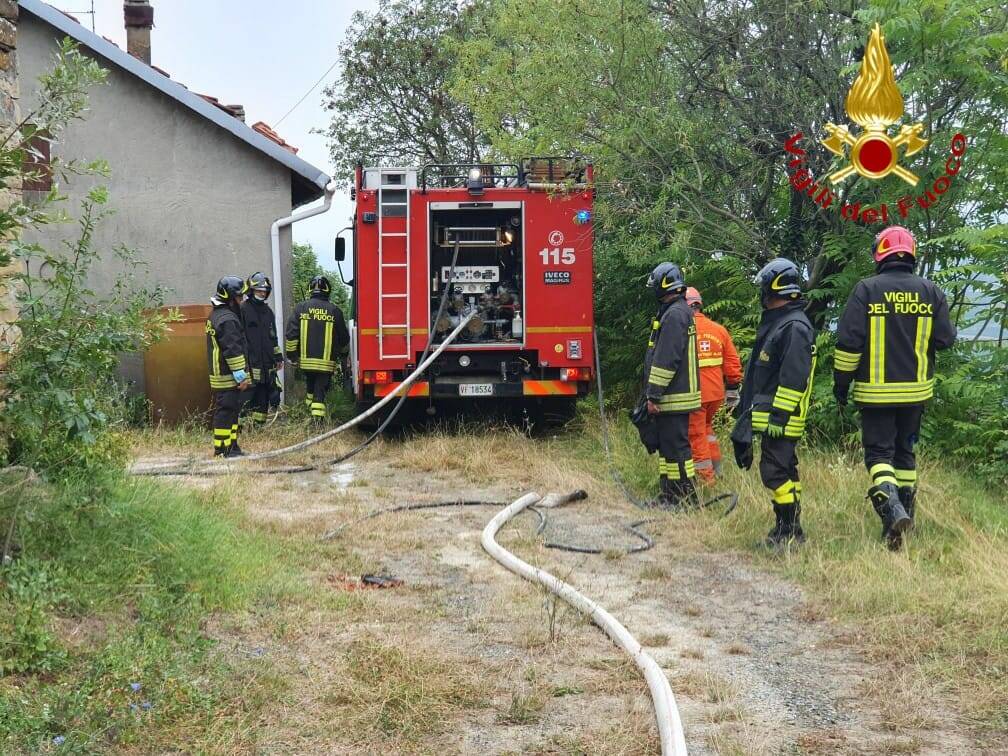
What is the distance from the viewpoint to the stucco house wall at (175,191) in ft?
44.0

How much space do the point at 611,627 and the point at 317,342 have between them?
320 inches

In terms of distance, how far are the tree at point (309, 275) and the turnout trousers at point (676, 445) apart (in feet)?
37.7

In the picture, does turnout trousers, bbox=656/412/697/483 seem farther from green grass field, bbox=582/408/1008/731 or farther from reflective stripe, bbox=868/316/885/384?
reflective stripe, bbox=868/316/885/384

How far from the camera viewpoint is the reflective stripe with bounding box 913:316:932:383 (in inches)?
250

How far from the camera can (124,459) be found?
240 inches

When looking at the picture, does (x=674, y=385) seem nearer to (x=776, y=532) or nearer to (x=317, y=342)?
(x=776, y=532)

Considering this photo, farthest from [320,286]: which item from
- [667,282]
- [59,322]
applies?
[59,322]

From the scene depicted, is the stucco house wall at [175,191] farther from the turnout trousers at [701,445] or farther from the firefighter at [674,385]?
the firefighter at [674,385]

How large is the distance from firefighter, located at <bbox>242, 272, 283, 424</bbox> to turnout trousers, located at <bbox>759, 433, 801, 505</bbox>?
6.50 m

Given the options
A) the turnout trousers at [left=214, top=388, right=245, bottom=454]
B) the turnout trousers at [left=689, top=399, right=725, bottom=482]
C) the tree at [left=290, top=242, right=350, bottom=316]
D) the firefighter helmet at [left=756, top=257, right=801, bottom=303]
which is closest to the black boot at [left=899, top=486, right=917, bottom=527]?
the firefighter helmet at [left=756, top=257, right=801, bottom=303]

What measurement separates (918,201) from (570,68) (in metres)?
3.46

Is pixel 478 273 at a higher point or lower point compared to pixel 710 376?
higher

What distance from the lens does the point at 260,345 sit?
11906mm

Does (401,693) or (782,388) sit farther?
(782,388)
